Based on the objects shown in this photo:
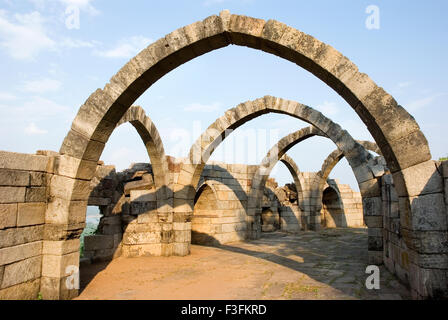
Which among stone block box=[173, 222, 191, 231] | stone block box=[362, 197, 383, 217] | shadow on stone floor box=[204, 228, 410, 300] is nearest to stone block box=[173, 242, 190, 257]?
stone block box=[173, 222, 191, 231]

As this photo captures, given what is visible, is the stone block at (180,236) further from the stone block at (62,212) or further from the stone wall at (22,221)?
the stone wall at (22,221)

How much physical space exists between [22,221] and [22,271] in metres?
0.64

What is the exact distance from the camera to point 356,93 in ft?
11.4

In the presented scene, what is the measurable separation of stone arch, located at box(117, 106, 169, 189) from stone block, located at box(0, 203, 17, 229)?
12.1 feet

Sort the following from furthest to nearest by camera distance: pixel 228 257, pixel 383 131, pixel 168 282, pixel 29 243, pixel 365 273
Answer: pixel 228 257, pixel 365 273, pixel 168 282, pixel 29 243, pixel 383 131

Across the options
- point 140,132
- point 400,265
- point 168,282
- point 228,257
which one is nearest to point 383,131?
point 400,265

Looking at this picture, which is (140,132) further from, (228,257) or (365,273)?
(365,273)

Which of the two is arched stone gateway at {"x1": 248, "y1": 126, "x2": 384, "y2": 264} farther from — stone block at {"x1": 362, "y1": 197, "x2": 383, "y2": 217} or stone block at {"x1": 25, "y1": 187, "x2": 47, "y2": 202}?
stone block at {"x1": 25, "y1": 187, "x2": 47, "y2": 202}

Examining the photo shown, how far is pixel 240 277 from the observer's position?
5305 mm

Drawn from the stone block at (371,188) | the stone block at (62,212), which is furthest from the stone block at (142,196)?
the stone block at (371,188)

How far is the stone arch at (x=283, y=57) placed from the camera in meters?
3.20

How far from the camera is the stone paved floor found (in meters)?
4.25

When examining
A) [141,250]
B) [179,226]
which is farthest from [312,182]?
[141,250]
